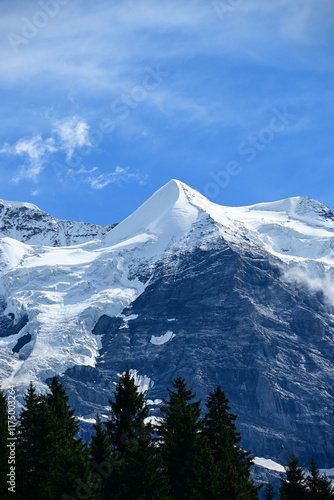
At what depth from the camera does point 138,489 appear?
6456 cm

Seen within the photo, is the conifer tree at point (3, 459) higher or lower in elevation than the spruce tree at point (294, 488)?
lower

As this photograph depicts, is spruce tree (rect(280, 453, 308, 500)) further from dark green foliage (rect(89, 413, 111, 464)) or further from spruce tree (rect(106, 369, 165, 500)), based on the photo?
dark green foliage (rect(89, 413, 111, 464))

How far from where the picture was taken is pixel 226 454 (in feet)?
247

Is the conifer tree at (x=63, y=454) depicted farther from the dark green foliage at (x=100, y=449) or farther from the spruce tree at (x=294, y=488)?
the spruce tree at (x=294, y=488)

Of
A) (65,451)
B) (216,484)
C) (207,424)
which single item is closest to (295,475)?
(207,424)

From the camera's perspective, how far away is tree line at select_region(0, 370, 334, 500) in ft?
206

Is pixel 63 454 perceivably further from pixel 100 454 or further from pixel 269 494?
pixel 269 494

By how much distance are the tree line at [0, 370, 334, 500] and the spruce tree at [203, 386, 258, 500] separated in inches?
3.1

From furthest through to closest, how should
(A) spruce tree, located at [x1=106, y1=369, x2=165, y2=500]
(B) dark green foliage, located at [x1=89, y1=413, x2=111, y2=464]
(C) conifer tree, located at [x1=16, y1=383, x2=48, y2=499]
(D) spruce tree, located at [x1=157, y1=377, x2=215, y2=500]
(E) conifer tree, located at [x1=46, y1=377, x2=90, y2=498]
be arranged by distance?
(B) dark green foliage, located at [x1=89, y1=413, x2=111, y2=464] < (D) spruce tree, located at [x1=157, y1=377, x2=215, y2=500] < (C) conifer tree, located at [x1=16, y1=383, x2=48, y2=499] < (A) spruce tree, located at [x1=106, y1=369, x2=165, y2=500] < (E) conifer tree, located at [x1=46, y1=377, x2=90, y2=498]

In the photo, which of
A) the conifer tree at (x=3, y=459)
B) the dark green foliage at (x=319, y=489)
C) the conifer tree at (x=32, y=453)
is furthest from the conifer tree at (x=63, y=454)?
the dark green foliage at (x=319, y=489)

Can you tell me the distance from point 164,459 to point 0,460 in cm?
1523

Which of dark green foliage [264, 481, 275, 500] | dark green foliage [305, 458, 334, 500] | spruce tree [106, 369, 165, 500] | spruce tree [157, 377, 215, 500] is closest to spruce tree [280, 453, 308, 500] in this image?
dark green foliage [305, 458, 334, 500]

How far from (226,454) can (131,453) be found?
12.7 metres

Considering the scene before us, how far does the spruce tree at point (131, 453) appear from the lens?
212 ft
